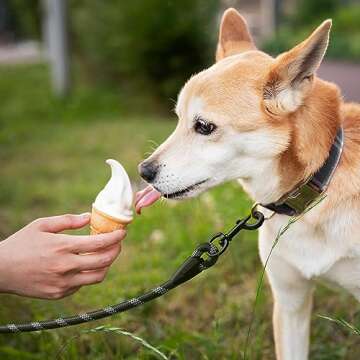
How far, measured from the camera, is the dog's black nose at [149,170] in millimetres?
2654

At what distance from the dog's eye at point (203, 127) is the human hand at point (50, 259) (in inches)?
A: 24.2

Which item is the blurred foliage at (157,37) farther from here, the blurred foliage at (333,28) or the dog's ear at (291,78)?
the dog's ear at (291,78)

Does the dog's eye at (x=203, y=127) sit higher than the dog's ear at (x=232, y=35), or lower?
lower

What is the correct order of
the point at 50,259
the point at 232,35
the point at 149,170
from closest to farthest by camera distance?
the point at 50,259 → the point at 149,170 → the point at 232,35

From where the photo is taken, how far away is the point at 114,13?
396 inches

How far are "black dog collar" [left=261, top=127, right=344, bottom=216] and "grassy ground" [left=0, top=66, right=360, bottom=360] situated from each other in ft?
1.86

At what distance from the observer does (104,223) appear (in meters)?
2.37

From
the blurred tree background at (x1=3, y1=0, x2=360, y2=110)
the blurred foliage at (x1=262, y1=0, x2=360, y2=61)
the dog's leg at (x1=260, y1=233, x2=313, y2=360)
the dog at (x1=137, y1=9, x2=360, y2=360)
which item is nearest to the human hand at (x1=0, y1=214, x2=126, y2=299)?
the dog at (x1=137, y1=9, x2=360, y2=360)

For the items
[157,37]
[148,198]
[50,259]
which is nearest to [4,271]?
[50,259]

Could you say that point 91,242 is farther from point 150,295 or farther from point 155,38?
point 155,38

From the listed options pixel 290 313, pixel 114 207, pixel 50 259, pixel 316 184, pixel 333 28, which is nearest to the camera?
pixel 50 259

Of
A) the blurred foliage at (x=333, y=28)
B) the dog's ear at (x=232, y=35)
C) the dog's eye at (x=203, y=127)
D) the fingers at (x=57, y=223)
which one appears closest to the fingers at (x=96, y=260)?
the fingers at (x=57, y=223)

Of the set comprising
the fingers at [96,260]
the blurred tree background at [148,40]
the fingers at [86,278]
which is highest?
the fingers at [96,260]

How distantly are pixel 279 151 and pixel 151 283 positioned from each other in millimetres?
1633
